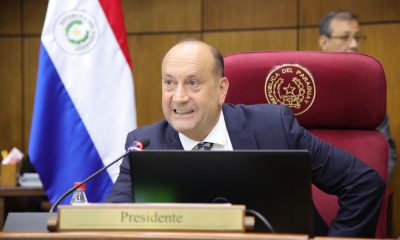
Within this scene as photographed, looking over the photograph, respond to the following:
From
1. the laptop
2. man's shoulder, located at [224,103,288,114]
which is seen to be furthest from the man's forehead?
the laptop

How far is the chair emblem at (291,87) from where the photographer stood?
2260 millimetres

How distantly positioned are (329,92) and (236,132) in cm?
38

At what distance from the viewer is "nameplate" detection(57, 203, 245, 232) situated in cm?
117

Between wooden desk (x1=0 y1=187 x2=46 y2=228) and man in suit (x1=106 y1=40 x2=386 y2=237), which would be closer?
man in suit (x1=106 y1=40 x2=386 y2=237)

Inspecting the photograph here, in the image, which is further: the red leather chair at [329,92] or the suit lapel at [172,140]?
the red leather chair at [329,92]

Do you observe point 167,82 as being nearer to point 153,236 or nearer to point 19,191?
point 153,236

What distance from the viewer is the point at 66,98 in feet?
10.6

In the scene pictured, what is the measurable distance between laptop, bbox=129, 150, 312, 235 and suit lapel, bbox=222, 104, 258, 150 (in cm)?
67

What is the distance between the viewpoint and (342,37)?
12.1ft

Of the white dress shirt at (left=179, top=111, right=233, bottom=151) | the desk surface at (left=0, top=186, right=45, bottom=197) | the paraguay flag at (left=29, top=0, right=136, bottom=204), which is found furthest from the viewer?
the desk surface at (left=0, top=186, right=45, bottom=197)

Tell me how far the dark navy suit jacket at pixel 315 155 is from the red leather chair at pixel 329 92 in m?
0.11

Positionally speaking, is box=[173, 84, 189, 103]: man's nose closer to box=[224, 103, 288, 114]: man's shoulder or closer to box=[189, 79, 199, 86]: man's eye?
box=[189, 79, 199, 86]: man's eye

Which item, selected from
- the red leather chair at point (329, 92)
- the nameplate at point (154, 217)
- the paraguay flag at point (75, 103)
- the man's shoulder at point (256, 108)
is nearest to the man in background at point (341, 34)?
the paraguay flag at point (75, 103)

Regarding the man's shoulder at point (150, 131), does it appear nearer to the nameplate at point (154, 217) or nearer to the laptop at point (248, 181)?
the laptop at point (248, 181)
